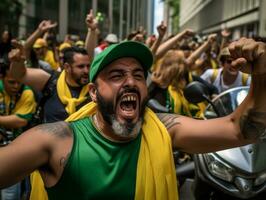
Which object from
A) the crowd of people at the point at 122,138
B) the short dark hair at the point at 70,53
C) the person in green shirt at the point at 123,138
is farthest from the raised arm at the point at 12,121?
the person in green shirt at the point at 123,138

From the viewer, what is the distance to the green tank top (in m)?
2.35

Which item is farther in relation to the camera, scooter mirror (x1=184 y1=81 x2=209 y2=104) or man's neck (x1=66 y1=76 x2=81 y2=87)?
man's neck (x1=66 y1=76 x2=81 y2=87)

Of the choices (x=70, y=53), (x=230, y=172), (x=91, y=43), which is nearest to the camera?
(x=230, y=172)

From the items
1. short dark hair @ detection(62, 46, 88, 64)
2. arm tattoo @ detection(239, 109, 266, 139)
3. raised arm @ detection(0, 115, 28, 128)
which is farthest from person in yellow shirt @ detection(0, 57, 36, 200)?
arm tattoo @ detection(239, 109, 266, 139)

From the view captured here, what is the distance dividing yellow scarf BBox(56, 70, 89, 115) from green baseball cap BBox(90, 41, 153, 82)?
1.80 meters

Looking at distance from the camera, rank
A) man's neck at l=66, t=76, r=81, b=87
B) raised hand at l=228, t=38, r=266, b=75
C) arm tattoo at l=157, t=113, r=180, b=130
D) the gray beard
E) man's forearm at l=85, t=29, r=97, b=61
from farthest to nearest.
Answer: man's forearm at l=85, t=29, r=97, b=61
man's neck at l=66, t=76, r=81, b=87
arm tattoo at l=157, t=113, r=180, b=130
the gray beard
raised hand at l=228, t=38, r=266, b=75

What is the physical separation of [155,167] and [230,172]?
1.44 m

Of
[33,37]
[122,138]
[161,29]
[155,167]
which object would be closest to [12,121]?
[33,37]

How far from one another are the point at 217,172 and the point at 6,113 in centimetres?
225

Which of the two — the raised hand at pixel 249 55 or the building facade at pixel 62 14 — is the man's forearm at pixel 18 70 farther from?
the building facade at pixel 62 14

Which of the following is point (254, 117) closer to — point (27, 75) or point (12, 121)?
point (27, 75)

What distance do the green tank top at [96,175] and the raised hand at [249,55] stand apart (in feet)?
2.09

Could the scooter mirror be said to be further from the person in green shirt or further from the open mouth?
the open mouth

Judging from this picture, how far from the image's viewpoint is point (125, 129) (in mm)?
2434
